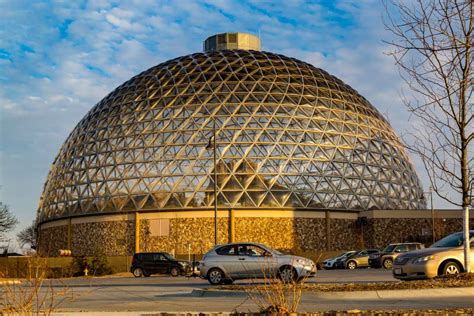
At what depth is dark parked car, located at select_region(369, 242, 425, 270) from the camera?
35875 millimetres

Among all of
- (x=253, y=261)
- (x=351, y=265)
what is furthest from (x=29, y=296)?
(x=351, y=265)

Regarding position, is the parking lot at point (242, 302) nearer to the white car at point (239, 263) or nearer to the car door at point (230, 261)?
the white car at point (239, 263)

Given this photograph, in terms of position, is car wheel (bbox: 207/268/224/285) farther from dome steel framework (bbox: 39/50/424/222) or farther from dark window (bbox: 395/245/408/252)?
dome steel framework (bbox: 39/50/424/222)

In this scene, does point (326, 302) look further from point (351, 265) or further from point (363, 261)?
point (363, 261)

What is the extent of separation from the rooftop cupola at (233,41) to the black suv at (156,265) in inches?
1426

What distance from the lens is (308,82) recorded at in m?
→ 57.4

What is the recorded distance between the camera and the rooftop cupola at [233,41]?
6944cm

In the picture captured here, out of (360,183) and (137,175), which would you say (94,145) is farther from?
(360,183)

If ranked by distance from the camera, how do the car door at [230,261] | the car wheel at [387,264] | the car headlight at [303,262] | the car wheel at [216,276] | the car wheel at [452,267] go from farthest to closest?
the car wheel at [387,264]
the car wheel at [216,276]
the car door at [230,261]
the car headlight at [303,262]
the car wheel at [452,267]

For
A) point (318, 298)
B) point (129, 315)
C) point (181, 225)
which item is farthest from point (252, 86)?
point (129, 315)

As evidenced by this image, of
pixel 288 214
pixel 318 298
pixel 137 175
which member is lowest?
pixel 318 298

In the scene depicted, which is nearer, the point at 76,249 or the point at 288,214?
the point at 288,214

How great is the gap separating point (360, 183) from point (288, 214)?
704cm

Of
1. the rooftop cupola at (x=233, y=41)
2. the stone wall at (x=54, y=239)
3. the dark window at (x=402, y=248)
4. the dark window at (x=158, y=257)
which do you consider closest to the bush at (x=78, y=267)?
the dark window at (x=158, y=257)
